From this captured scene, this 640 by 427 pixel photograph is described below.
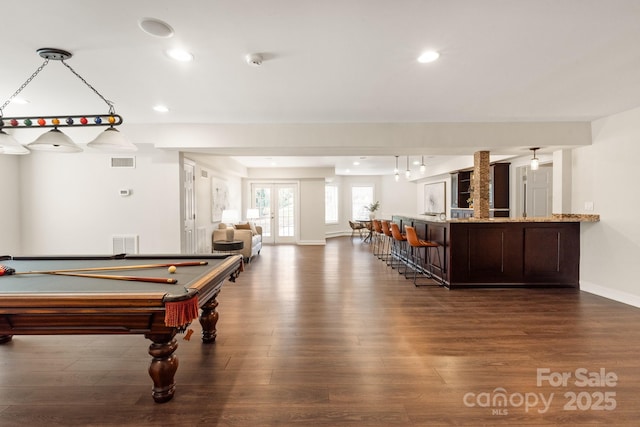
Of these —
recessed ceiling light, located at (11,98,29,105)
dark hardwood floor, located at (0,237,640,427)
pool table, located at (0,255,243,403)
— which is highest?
recessed ceiling light, located at (11,98,29,105)

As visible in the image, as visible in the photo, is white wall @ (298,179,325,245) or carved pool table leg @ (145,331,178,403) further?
white wall @ (298,179,325,245)

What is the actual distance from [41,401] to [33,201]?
14.7ft

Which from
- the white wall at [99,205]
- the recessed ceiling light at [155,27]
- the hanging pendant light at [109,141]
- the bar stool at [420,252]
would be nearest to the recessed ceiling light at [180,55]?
the recessed ceiling light at [155,27]

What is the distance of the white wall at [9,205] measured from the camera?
4805mm

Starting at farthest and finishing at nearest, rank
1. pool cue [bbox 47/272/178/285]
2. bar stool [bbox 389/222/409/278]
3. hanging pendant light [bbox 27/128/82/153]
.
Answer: bar stool [bbox 389/222/409/278], hanging pendant light [bbox 27/128/82/153], pool cue [bbox 47/272/178/285]

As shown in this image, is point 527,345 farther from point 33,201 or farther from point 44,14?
point 33,201

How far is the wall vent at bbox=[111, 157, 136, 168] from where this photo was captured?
505cm

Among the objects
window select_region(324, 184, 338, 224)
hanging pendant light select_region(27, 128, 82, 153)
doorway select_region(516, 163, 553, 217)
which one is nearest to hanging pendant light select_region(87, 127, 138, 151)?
hanging pendant light select_region(27, 128, 82, 153)

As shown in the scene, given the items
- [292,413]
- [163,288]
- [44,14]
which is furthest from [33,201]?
[292,413]

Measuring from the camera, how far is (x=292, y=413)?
73.7 inches

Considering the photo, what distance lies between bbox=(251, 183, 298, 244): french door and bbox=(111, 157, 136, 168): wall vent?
5551mm

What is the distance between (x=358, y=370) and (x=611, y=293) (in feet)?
13.7

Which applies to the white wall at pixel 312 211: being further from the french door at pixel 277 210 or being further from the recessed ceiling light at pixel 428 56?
the recessed ceiling light at pixel 428 56

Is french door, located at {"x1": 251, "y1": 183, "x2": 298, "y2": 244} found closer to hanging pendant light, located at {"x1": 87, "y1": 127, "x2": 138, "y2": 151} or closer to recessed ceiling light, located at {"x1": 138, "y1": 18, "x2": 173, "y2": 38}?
hanging pendant light, located at {"x1": 87, "y1": 127, "x2": 138, "y2": 151}
